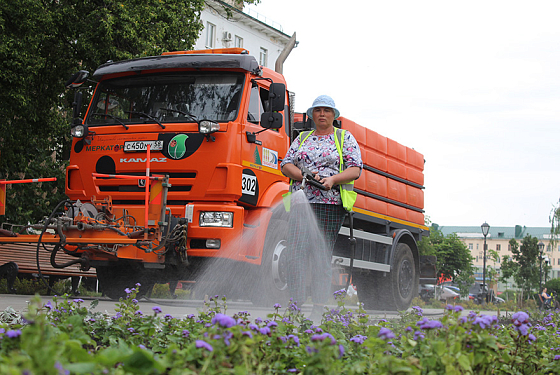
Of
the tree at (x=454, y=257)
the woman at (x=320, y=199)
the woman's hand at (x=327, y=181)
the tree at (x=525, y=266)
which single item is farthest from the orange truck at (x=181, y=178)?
the tree at (x=525, y=266)

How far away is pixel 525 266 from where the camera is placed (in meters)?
85.6

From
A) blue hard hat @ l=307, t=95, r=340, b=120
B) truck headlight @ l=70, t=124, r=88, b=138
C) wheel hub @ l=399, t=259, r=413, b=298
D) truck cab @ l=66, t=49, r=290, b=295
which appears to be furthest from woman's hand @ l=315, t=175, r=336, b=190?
wheel hub @ l=399, t=259, r=413, b=298

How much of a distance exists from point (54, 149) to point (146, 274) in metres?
11.0

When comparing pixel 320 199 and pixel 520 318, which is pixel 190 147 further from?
pixel 520 318

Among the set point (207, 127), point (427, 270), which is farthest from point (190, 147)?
point (427, 270)

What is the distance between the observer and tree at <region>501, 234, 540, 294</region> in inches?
3211

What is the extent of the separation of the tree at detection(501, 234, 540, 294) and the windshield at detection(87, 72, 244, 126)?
78.6 metres

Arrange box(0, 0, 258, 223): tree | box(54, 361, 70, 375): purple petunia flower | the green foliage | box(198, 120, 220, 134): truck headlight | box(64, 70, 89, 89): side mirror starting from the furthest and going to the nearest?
the green foliage, box(0, 0, 258, 223): tree, box(64, 70, 89, 89): side mirror, box(198, 120, 220, 134): truck headlight, box(54, 361, 70, 375): purple petunia flower

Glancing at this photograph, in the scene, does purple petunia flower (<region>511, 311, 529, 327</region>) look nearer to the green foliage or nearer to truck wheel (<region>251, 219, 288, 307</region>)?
truck wheel (<region>251, 219, 288, 307</region>)

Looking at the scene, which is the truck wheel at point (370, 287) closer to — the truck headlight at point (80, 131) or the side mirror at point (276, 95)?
the side mirror at point (276, 95)

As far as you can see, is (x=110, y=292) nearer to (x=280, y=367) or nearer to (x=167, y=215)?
(x=167, y=215)

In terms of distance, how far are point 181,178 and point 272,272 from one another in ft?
5.16

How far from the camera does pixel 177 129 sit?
304 inches

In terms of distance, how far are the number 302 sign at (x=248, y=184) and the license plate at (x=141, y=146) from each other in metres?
1.06
